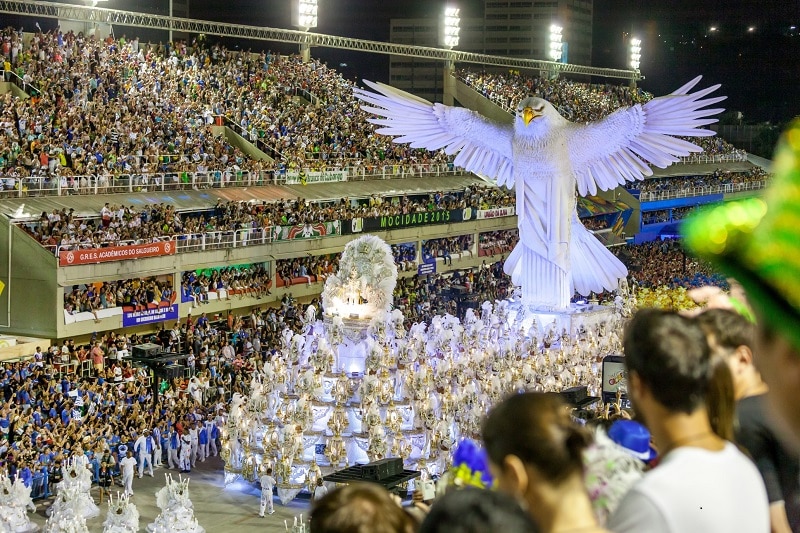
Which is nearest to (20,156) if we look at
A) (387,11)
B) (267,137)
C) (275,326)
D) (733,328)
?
(275,326)

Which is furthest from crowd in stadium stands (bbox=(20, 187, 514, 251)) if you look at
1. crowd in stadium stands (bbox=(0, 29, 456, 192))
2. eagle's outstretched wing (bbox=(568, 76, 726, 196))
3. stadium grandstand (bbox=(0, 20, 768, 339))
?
eagle's outstretched wing (bbox=(568, 76, 726, 196))

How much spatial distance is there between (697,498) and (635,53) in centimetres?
7138

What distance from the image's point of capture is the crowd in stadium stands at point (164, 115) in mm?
28328

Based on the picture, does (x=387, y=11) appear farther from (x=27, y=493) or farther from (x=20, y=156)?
(x=27, y=493)

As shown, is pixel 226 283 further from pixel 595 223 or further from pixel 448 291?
pixel 595 223

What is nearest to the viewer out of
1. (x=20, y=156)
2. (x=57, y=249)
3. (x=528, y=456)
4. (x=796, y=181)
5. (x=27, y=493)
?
(x=796, y=181)

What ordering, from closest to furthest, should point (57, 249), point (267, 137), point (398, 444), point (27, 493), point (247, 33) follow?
point (27, 493) < point (398, 444) < point (57, 249) < point (267, 137) < point (247, 33)

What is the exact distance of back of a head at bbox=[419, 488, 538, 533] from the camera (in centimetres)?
253

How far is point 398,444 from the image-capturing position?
1780 cm

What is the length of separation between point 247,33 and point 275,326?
58.6 feet

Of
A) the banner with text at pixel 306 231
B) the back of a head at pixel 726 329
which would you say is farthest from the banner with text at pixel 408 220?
the back of a head at pixel 726 329

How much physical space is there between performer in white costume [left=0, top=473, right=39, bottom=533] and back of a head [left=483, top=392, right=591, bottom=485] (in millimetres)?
13692

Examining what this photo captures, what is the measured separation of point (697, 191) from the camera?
190ft

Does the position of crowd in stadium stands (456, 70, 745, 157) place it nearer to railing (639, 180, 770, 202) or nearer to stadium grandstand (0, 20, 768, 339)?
railing (639, 180, 770, 202)
